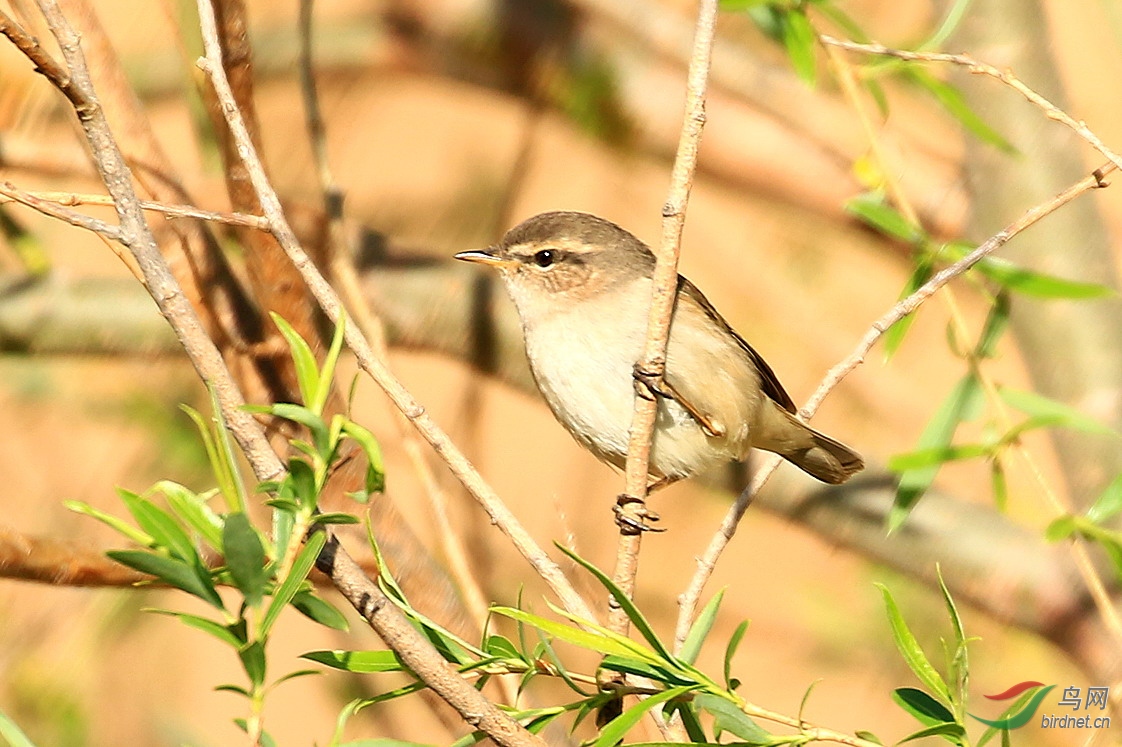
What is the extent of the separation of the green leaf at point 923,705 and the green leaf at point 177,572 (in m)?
0.67

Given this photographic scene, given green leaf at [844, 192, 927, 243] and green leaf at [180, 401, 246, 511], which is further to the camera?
green leaf at [844, 192, 927, 243]

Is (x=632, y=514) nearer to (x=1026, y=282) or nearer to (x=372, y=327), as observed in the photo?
(x=372, y=327)

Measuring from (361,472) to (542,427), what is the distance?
2.39m

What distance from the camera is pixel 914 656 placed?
45.2 inches

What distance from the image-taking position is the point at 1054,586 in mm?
2439

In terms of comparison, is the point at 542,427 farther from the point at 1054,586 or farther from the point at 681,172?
the point at 681,172

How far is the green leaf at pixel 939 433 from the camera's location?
1.97 meters

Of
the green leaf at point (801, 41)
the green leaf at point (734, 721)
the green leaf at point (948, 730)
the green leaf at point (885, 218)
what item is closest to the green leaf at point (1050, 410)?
the green leaf at point (885, 218)

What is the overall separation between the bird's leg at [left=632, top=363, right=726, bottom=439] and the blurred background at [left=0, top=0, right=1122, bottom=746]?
0.44 metres

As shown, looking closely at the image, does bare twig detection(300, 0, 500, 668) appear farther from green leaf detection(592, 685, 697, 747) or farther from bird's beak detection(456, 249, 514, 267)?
green leaf detection(592, 685, 697, 747)

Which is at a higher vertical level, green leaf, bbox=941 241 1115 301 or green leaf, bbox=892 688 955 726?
green leaf, bbox=941 241 1115 301

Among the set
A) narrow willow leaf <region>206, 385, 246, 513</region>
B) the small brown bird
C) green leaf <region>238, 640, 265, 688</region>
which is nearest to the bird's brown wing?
the small brown bird

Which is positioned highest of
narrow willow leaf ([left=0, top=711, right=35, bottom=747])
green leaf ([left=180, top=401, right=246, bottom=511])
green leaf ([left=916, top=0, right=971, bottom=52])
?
green leaf ([left=916, top=0, right=971, bottom=52])

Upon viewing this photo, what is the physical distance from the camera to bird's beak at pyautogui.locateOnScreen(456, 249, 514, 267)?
2.41 meters
